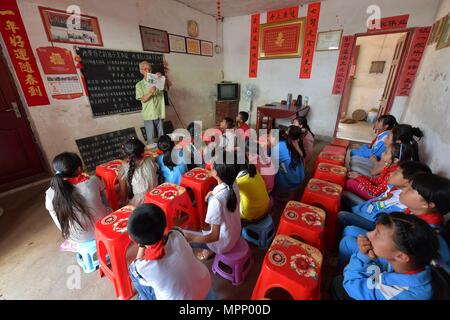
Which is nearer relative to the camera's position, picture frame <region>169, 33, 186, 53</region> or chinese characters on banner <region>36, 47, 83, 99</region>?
chinese characters on banner <region>36, 47, 83, 99</region>

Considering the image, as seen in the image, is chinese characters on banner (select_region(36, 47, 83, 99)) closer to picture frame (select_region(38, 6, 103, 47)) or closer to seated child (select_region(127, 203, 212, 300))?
picture frame (select_region(38, 6, 103, 47))

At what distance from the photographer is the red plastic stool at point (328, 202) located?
1.70 metres

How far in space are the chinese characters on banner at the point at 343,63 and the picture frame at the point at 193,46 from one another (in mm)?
3191

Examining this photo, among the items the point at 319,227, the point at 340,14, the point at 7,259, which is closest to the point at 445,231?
the point at 319,227

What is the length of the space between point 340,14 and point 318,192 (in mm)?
4170

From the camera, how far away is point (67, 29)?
288cm

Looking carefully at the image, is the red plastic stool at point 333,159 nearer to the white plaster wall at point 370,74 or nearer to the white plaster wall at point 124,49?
the white plaster wall at point 124,49

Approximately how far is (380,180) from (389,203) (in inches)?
21.6

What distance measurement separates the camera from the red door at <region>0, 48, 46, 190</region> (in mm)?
2574

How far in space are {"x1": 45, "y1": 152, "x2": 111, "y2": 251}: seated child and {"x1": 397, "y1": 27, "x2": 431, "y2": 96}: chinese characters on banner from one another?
522 centimetres

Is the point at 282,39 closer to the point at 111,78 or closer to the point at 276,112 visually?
the point at 276,112

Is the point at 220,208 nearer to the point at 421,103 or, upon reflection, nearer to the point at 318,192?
the point at 318,192

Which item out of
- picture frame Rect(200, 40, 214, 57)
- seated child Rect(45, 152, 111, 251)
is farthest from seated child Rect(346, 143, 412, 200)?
picture frame Rect(200, 40, 214, 57)

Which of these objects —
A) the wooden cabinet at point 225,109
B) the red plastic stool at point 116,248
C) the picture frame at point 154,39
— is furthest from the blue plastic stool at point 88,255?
the wooden cabinet at point 225,109
